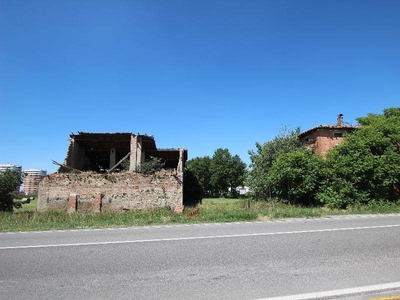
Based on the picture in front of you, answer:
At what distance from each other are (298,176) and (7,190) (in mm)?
22311

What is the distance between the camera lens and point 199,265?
5.13m

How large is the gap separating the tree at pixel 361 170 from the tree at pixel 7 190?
23448 millimetres

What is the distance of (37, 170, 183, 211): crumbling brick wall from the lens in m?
18.8

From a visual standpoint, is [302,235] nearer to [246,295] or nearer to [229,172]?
[246,295]

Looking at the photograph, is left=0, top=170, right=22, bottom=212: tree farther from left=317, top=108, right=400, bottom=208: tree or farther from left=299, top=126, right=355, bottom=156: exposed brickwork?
left=299, top=126, right=355, bottom=156: exposed brickwork

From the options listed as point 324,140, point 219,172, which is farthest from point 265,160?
point 219,172

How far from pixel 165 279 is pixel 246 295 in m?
1.44

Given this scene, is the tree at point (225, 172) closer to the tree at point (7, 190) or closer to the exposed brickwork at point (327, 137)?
the exposed brickwork at point (327, 137)

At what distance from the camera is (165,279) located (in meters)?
4.48

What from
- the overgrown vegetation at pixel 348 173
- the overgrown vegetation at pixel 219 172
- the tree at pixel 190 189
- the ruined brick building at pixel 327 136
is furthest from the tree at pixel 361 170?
the overgrown vegetation at pixel 219 172

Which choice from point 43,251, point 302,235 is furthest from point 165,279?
point 302,235

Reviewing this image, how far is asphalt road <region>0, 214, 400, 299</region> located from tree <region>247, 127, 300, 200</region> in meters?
13.4

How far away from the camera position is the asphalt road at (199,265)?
405cm

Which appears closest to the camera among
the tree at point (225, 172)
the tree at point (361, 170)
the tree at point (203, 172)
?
the tree at point (361, 170)
